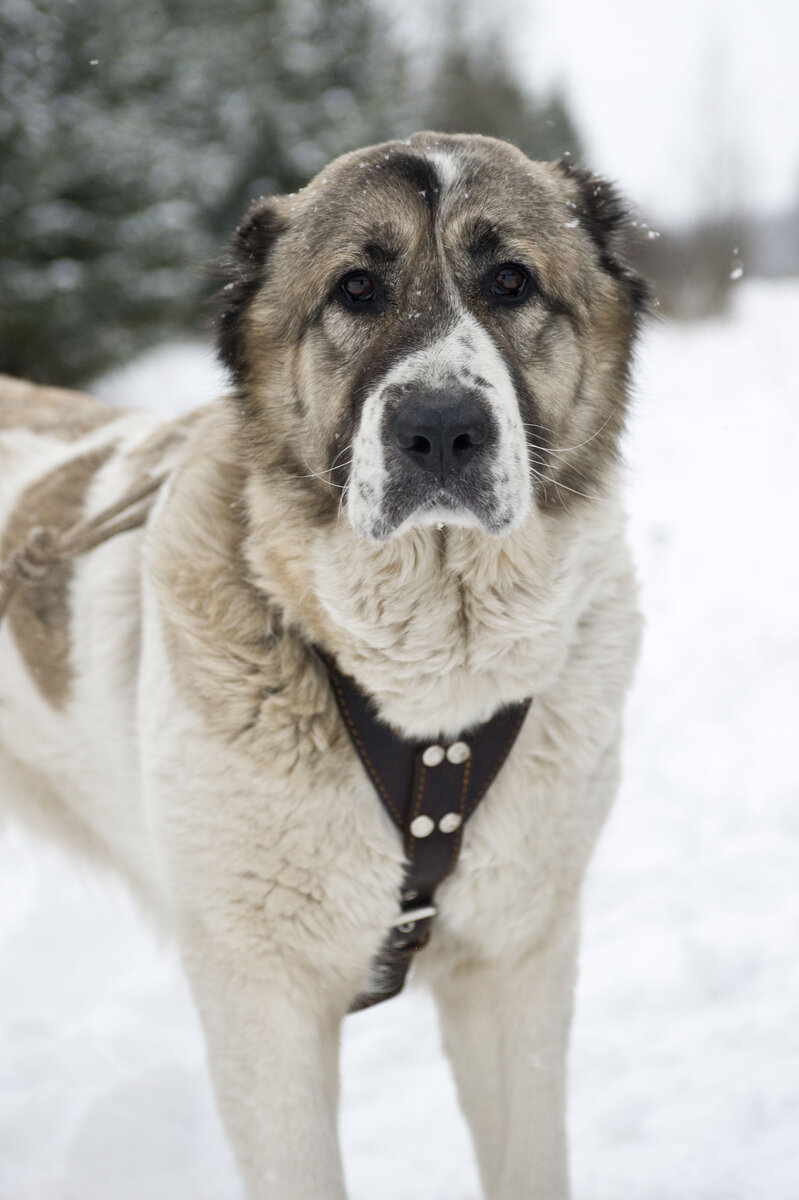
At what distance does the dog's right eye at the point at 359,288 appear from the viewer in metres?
1.77

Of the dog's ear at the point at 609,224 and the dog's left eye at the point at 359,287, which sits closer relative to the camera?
the dog's left eye at the point at 359,287

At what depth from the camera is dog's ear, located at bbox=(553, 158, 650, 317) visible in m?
1.99

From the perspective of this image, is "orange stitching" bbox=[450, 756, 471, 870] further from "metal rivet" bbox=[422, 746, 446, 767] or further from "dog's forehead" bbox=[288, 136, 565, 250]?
"dog's forehead" bbox=[288, 136, 565, 250]

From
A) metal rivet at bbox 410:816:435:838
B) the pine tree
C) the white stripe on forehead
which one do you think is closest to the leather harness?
metal rivet at bbox 410:816:435:838

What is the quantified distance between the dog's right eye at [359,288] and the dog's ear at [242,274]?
0.86 feet

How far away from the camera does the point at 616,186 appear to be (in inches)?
81.9

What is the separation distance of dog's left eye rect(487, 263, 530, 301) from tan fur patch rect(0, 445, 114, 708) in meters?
1.01

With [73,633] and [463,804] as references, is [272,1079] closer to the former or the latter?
[463,804]

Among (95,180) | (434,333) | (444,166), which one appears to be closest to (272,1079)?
(434,333)

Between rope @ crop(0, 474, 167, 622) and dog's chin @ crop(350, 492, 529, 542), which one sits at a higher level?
dog's chin @ crop(350, 492, 529, 542)

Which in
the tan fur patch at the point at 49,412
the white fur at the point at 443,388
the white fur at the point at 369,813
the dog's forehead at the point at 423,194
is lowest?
the white fur at the point at 369,813

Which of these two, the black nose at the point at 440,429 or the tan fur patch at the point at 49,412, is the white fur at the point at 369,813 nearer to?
the black nose at the point at 440,429

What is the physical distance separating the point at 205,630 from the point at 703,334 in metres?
11.3

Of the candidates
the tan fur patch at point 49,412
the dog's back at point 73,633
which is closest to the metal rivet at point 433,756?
the dog's back at point 73,633
